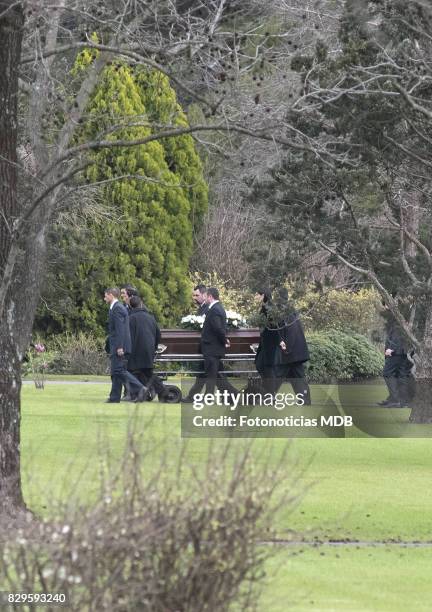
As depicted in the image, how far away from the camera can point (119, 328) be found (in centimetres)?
2591

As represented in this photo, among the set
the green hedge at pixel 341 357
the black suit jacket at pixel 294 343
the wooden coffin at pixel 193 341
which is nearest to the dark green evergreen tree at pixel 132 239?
the green hedge at pixel 341 357

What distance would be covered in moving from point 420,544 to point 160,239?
28680mm

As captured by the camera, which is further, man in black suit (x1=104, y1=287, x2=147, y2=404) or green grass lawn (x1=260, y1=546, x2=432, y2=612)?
man in black suit (x1=104, y1=287, x2=147, y2=404)

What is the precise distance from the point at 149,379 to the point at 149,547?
20.8 metres

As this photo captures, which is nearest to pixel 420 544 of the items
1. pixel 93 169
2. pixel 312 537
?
pixel 312 537

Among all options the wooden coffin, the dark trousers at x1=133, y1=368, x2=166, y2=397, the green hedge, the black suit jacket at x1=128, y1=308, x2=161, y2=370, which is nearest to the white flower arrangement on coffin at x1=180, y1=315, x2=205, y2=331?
the wooden coffin

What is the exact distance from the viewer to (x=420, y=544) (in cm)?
1198

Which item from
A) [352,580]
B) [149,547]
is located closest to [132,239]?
[352,580]

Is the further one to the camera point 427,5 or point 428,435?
point 428,435

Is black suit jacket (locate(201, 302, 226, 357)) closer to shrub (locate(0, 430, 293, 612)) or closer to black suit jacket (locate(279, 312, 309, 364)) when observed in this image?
black suit jacket (locate(279, 312, 309, 364))

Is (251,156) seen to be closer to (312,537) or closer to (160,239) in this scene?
(160,239)

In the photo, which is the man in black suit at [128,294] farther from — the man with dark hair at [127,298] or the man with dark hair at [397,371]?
the man with dark hair at [397,371]

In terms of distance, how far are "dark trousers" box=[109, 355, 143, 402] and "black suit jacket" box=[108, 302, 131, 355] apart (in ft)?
0.80

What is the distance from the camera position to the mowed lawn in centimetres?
913
